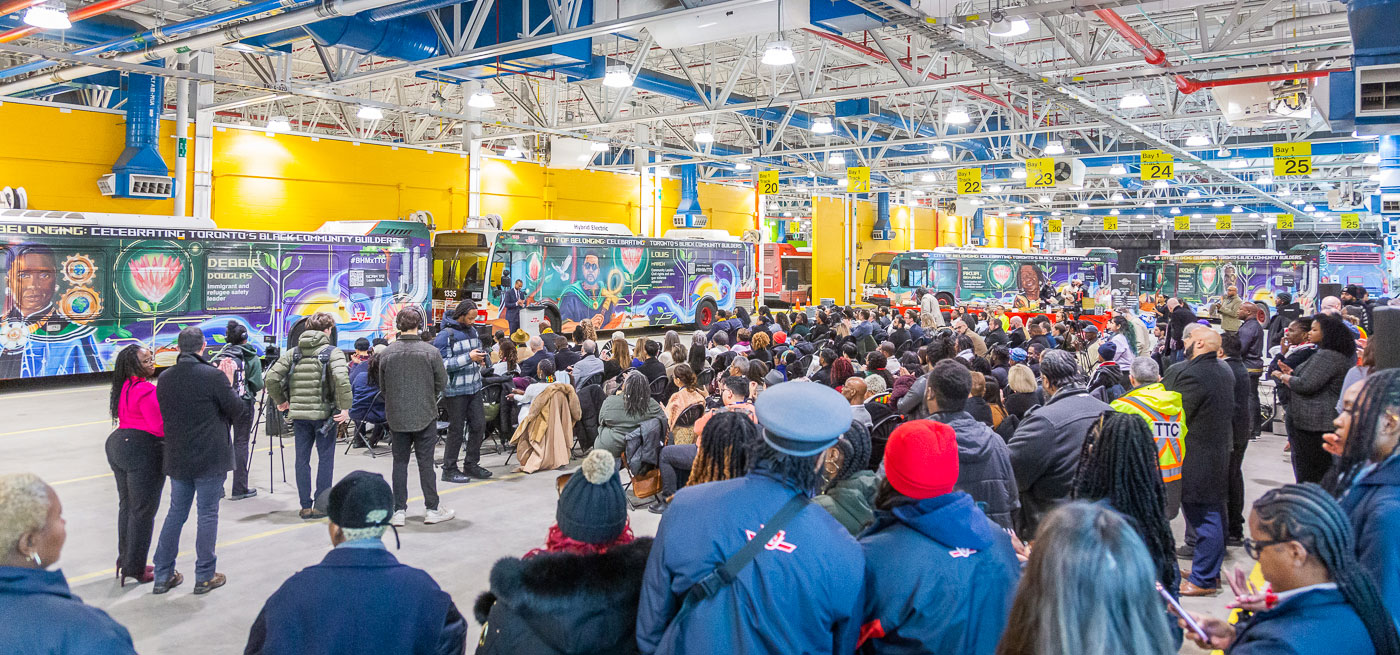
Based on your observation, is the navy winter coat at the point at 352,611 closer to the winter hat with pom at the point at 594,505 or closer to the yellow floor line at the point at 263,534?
the winter hat with pom at the point at 594,505

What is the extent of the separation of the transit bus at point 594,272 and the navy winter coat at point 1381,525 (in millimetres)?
17173

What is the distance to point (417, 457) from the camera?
7340 millimetres

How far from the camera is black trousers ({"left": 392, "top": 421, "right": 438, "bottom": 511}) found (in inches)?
284

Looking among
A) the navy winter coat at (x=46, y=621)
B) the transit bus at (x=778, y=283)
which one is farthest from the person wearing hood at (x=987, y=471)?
the transit bus at (x=778, y=283)

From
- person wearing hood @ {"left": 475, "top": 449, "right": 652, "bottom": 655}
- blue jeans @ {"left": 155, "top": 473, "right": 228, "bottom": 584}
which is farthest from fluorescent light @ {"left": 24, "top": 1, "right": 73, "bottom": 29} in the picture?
person wearing hood @ {"left": 475, "top": 449, "right": 652, "bottom": 655}

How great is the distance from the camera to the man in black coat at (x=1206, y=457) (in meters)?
5.84

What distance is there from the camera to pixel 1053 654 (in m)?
1.87

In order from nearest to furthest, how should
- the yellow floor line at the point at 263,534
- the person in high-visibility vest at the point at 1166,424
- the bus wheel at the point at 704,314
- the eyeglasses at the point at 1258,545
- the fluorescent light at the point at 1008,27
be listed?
the eyeglasses at the point at 1258,545
the person in high-visibility vest at the point at 1166,424
the yellow floor line at the point at 263,534
the fluorescent light at the point at 1008,27
the bus wheel at the point at 704,314

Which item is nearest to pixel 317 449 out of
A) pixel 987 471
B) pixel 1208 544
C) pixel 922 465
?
pixel 987 471

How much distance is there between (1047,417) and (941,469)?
2.49m

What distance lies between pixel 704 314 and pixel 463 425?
754 inches

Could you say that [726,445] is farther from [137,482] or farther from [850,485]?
[137,482]

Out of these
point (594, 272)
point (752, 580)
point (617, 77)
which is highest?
point (617, 77)

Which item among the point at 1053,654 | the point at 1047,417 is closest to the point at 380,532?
the point at 1053,654
